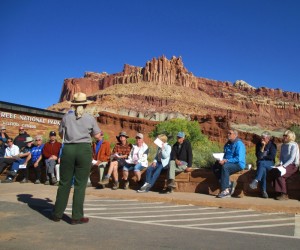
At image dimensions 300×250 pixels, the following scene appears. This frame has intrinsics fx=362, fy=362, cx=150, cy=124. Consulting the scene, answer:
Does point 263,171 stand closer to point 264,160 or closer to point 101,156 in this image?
point 264,160

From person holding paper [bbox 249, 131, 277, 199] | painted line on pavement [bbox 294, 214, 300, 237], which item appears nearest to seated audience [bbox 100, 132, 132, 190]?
person holding paper [bbox 249, 131, 277, 199]

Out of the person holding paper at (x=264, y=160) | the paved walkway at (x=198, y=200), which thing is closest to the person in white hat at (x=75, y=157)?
the paved walkway at (x=198, y=200)

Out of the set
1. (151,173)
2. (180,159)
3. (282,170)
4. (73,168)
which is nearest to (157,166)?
(151,173)

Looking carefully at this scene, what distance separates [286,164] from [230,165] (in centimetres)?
123

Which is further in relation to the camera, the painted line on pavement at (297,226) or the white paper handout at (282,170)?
the white paper handout at (282,170)

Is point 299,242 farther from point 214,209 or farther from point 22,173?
point 22,173

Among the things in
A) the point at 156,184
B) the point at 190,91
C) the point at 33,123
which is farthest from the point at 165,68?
the point at 156,184

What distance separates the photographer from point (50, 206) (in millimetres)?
6812

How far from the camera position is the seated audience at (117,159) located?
9.64m

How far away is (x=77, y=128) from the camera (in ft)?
18.4

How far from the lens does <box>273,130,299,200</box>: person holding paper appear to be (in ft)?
25.9

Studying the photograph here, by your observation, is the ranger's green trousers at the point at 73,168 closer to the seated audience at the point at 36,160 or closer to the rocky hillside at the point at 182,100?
the seated audience at the point at 36,160

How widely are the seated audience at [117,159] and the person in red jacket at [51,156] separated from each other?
211cm

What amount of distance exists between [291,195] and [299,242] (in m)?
3.94
